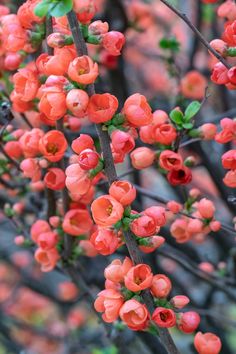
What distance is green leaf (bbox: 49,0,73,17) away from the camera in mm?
795

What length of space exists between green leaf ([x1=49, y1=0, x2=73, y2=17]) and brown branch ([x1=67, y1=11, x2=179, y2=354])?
3 cm

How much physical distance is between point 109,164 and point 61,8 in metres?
0.21

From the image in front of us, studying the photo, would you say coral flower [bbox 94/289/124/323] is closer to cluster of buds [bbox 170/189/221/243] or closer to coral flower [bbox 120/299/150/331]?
coral flower [bbox 120/299/150/331]

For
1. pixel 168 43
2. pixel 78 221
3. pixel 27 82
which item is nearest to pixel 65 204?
pixel 78 221

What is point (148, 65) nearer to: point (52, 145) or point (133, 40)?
point (133, 40)

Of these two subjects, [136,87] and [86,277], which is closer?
[86,277]

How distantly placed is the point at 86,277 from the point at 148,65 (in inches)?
63.5

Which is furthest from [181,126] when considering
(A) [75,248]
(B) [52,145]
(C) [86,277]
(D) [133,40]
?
(D) [133,40]

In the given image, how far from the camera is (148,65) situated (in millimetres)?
2973

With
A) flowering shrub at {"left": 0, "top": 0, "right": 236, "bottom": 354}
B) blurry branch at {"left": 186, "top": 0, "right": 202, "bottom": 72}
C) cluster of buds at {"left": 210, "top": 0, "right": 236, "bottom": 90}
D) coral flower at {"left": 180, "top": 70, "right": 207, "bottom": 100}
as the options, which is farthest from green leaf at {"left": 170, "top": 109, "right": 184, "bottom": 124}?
blurry branch at {"left": 186, "top": 0, "right": 202, "bottom": 72}

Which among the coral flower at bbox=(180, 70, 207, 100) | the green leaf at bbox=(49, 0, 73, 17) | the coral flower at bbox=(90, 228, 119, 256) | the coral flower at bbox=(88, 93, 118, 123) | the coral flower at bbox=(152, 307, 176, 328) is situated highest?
the green leaf at bbox=(49, 0, 73, 17)

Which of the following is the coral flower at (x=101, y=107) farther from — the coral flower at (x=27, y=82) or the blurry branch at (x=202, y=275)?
the blurry branch at (x=202, y=275)

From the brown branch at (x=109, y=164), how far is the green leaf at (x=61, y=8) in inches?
A: 1.1

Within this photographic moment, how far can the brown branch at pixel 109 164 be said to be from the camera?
838mm
